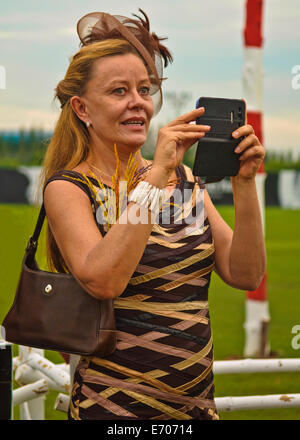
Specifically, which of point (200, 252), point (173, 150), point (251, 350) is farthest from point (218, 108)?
point (251, 350)

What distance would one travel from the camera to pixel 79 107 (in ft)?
6.27

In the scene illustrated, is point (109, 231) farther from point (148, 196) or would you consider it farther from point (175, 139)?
point (175, 139)

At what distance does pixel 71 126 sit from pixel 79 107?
62 millimetres

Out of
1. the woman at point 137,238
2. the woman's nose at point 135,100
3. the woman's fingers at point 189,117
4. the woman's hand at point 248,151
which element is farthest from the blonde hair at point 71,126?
the woman's hand at point 248,151

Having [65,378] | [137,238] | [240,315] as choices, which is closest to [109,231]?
[137,238]

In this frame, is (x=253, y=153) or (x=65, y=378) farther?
(x=65, y=378)

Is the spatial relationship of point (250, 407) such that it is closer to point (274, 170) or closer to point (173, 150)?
point (173, 150)

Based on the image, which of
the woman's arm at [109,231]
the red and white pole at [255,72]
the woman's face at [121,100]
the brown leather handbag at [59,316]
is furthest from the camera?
the red and white pole at [255,72]

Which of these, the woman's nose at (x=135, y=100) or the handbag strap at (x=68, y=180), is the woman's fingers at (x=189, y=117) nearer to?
the woman's nose at (x=135, y=100)

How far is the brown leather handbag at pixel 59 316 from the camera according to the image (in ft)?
5.61

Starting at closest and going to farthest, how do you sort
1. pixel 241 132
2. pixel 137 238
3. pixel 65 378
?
pixel 137 238 → pixel 241 132 → pixel 65 378

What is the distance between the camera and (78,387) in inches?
A: 71.1

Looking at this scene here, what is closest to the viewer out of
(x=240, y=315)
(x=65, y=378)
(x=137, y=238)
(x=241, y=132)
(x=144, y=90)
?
(x=137, y=238)

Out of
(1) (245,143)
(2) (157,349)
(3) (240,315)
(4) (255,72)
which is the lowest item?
(3) (240,315)
